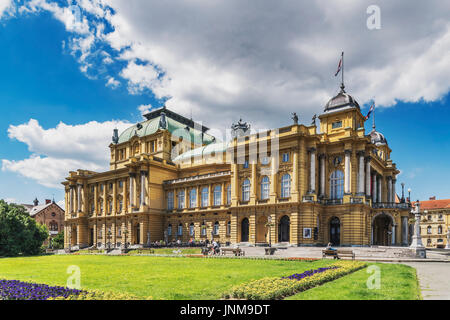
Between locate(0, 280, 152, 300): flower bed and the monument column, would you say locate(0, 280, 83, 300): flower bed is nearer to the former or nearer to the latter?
locate(0, 280, 152, 300): flower bed

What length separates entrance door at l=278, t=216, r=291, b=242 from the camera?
166ft

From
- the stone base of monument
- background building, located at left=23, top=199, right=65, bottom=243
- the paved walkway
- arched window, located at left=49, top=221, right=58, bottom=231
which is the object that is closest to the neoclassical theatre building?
the stone base of monument

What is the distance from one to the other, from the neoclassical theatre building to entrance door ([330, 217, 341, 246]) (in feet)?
0.46

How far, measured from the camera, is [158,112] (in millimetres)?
84375

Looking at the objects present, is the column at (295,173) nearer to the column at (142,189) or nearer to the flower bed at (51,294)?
the column at (142,189)

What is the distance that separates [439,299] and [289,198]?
126 feet

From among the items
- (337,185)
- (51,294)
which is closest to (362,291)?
(51,294)

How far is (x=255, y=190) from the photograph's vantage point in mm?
53781

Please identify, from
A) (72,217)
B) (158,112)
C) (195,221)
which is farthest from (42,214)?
(195,221)

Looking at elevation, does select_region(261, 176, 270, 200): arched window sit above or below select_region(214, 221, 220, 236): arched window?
above

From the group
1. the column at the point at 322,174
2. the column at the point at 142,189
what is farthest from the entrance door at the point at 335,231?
the column at the point at 142,189

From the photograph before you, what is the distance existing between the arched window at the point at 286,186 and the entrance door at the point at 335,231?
297 inches

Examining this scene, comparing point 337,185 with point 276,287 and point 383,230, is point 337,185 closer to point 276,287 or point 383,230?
point 383,230
